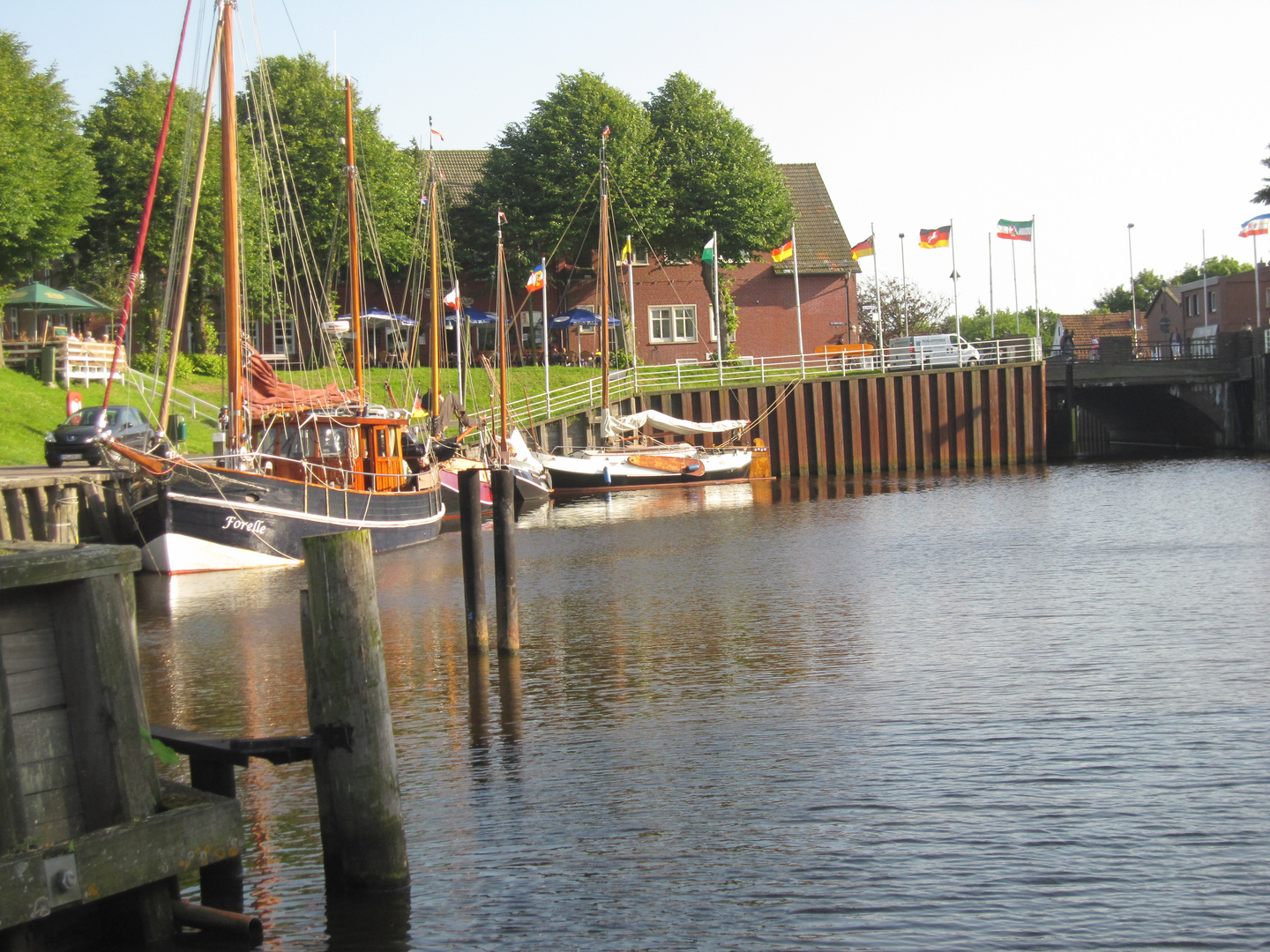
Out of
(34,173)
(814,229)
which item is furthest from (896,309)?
(34,173)

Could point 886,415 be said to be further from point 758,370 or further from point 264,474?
point 264,474

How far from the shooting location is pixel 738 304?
59.2 metres

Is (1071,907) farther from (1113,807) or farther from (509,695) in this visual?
(509,695)

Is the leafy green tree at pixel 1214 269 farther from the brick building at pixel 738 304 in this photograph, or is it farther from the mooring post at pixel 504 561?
the mooring post at pixel 504 561

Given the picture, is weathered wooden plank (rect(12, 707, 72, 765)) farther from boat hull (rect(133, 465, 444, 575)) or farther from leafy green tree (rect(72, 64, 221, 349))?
leafy green tree (rect(72, 64, 221, 349))

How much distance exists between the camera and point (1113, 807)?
8.04 m

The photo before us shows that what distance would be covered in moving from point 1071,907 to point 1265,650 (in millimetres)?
7418

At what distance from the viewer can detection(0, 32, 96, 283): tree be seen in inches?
1467

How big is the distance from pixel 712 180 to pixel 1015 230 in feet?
54.6

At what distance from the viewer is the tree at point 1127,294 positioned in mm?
140750

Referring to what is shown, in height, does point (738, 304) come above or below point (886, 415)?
above

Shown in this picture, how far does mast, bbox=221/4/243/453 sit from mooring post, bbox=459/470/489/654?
1164 cm

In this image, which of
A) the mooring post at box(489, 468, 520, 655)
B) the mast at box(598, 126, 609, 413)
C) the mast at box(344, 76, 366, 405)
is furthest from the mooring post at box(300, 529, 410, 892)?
the mast at box(598, 126, 609, 413)

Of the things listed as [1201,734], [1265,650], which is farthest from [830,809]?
[1265,650]
